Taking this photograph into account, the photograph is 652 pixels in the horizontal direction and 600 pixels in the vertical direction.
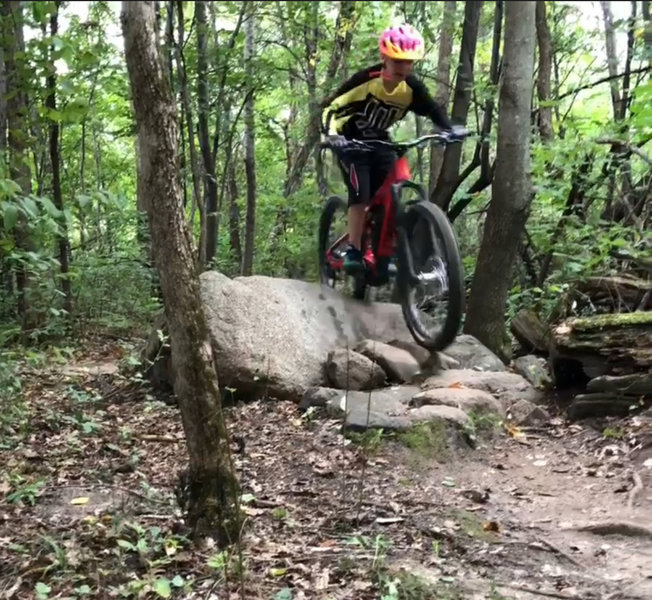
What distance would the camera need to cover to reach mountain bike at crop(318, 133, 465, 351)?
16.1 feet

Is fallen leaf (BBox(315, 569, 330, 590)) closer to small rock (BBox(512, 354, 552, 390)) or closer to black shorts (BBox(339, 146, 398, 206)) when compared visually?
small rock (BBox(512, 354, 552, 390))

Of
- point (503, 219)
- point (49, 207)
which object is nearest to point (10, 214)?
point (49, 207)

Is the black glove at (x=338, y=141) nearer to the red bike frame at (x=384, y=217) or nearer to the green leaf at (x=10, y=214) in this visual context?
the red bike frame at (x=384, y=217)

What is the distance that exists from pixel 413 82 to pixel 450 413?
2.23m

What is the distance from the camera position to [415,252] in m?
5.37

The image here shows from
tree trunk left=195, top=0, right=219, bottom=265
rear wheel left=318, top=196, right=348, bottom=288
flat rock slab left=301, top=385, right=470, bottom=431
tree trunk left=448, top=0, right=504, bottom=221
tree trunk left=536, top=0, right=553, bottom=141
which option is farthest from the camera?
tree trunk left=195, top=0, right=219, bottom=265

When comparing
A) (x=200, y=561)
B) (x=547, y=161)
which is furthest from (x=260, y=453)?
(x=547, y=161)

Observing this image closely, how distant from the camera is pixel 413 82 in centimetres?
486

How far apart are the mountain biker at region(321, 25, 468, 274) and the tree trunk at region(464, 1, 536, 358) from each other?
43cm

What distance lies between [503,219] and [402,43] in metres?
2.37

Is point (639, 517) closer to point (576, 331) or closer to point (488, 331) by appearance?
point (576, 331)

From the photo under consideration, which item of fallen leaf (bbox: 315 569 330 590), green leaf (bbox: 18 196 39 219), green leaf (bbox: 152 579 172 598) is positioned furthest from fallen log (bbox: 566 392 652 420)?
green leaf (bbox: 18 196 39 219)

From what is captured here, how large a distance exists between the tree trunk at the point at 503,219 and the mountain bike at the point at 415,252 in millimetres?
426

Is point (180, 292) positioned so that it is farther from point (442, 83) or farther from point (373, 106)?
point (442, 83)
